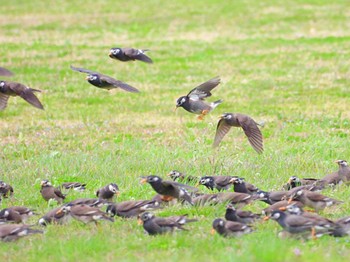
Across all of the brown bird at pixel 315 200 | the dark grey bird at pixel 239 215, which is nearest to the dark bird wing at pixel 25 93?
the dark grey bird at pixel 239 215

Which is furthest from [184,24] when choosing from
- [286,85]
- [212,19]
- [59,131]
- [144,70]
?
[59,131]

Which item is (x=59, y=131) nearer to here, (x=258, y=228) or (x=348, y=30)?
(x=258, y=228)

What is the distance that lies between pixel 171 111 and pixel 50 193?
7658 mm

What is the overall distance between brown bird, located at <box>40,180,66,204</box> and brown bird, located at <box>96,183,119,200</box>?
1.48 feet

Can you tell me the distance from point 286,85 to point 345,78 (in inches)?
57.2

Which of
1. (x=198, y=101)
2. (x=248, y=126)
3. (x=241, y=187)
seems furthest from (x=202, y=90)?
(x=241, y=187)

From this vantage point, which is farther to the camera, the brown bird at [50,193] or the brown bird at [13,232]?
the brown bird at [50,193]

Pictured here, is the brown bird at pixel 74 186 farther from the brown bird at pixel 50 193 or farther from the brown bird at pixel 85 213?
the brown bird at pixel 85 213

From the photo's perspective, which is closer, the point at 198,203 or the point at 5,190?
the point at 198,203

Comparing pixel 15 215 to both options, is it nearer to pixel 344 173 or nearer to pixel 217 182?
pixel 217 182

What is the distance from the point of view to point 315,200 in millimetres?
9188

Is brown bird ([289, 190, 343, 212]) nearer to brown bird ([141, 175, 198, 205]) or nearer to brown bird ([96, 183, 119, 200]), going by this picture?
brown bird ([141, 175, 198, 205])

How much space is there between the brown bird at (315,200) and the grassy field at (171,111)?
15 cm

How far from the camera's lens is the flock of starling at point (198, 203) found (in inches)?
322
